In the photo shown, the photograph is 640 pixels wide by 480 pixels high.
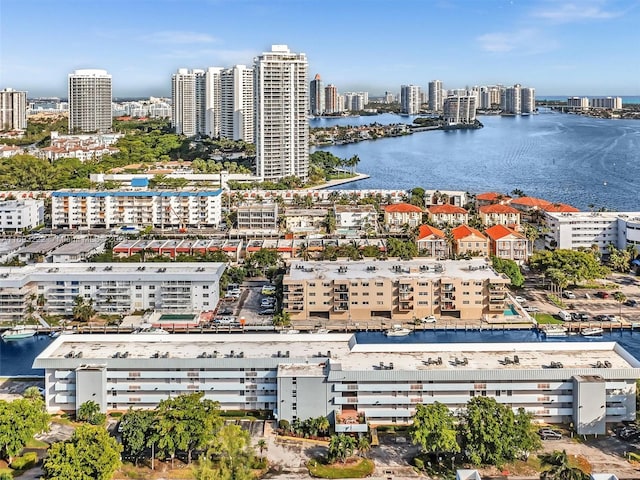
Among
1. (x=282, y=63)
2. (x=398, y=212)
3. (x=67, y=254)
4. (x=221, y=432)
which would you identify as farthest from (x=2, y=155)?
(x=221, y=432)

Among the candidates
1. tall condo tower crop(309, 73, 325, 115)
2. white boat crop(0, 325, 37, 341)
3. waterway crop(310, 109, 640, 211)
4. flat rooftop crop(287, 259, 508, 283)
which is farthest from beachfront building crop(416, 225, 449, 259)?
tall condo tower crop(309, 73, 325, 115)

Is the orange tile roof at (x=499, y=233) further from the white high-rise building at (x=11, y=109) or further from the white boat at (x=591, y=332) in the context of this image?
the white high-rise building at (x=11, y=109)

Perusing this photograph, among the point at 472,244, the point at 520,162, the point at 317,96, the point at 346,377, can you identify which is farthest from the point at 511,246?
the point at 317,96

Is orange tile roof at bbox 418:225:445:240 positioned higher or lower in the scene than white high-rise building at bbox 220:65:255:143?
lower

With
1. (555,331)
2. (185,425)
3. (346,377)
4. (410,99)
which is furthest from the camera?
(410,99)

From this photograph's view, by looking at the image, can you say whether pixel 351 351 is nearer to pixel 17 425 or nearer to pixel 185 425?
pixel 185 425

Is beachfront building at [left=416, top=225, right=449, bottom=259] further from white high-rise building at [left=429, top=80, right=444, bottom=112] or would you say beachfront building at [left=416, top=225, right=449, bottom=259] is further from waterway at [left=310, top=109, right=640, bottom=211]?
white high-rise building at [left=429, top=80, right=444, bottom=112]
